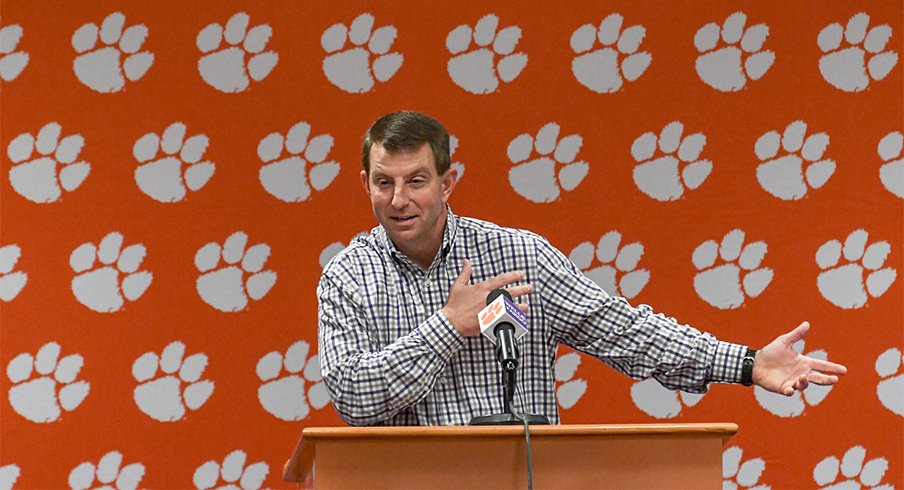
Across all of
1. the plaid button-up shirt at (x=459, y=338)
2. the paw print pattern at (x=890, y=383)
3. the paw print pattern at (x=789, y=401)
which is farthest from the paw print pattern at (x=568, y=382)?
the plaid button-up shirt at (x=459, y=338)

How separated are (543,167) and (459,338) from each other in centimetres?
156

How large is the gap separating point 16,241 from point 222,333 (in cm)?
70

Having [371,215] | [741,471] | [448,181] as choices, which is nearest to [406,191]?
[448,181]

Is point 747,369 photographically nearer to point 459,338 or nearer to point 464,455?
point 459,338

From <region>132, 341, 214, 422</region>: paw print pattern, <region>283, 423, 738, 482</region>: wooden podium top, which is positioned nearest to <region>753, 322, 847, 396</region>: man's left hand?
<region>283, 423, 738, 482</region>: wooden podium top

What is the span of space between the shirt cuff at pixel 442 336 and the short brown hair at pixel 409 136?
42cm

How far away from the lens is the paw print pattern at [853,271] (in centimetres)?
361

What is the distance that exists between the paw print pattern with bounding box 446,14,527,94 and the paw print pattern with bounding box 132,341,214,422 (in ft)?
4.02

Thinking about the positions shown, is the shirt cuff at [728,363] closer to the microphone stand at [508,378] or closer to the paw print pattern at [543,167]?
the microphone stand at [508,378]

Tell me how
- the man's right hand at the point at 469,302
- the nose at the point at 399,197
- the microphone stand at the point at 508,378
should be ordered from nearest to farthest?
the microphone stand at the point at 508,378 < the man's right hand at the point at 469,302 < the nose at the point at 399,197

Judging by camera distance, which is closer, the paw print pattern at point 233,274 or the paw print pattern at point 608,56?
the paw print pattern at point 233,274

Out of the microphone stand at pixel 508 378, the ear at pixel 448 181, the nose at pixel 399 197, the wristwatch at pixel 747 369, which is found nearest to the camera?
the microphone stand at pixel 508 378

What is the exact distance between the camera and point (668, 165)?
364 centimetres

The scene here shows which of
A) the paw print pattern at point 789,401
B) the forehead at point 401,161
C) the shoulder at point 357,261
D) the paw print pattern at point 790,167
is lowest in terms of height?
the paw print pattern at point 789,401
